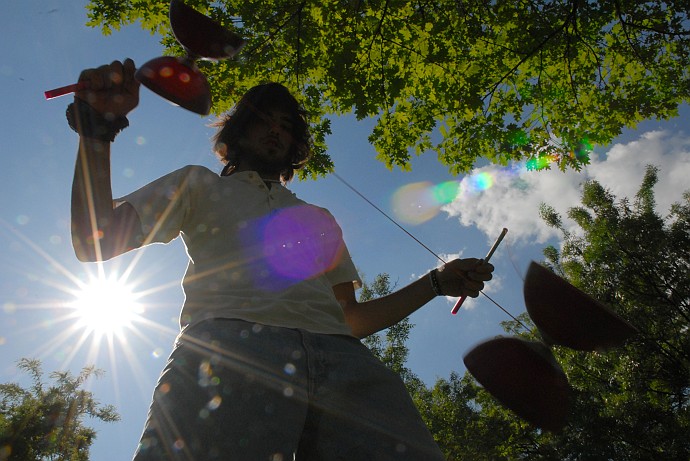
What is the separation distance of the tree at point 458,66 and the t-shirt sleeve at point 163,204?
11.1 feet

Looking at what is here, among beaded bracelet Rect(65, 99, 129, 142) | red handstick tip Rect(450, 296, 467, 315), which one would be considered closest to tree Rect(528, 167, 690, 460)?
red handstick tip Rect(450, 296, 467, 315)

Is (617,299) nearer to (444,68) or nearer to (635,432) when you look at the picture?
(635,432)

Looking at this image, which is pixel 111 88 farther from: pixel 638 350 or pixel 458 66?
pixel 638 350

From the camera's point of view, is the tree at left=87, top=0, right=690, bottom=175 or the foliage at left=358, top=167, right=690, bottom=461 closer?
the tree at left=87, top=0, right=690, bottom=175

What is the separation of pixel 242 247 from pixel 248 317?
0.27 m

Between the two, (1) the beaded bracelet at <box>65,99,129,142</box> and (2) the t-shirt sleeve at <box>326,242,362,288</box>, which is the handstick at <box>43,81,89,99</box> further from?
(2) the t-shirt sleeve at <box>326,242,362,288</box>

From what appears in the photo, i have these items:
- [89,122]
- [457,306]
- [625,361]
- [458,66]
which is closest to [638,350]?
[625,361]

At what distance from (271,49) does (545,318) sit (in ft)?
13.5

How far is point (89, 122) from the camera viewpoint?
3.97 ft

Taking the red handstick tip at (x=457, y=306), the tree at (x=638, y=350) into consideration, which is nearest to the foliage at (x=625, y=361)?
the tree at (x=638, y=350)

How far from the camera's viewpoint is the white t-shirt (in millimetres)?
1254

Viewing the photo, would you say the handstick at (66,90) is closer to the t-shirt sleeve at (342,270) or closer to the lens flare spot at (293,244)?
the lens flare spot at (293,244)

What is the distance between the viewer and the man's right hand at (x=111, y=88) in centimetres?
125

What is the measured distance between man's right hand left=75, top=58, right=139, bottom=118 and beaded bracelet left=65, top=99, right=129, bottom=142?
0.06 feet
